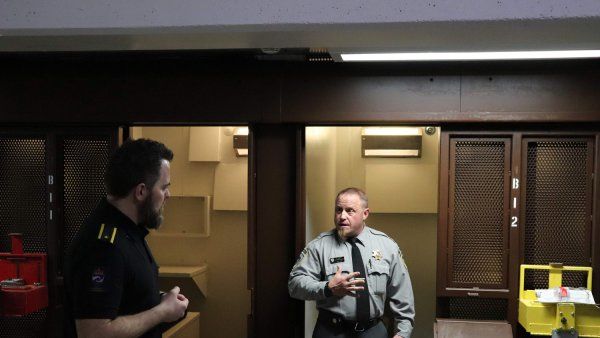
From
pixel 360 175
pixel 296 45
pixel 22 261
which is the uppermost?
pixel 296 45

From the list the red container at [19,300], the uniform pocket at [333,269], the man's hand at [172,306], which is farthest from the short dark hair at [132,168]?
the red container at [19,300]

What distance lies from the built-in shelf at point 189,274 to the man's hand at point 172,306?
124 inches

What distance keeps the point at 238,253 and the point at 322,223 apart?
1.11 metres

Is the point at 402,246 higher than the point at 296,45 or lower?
lower

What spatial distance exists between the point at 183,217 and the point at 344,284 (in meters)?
2.92

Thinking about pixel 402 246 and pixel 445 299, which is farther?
pixel 402 246

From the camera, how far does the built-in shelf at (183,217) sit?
559cm

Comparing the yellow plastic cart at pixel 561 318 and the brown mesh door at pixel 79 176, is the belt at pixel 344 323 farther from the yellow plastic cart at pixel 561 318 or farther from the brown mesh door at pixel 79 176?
the brown mesh door at pixel 79 176

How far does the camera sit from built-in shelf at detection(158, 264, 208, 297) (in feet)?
17.0

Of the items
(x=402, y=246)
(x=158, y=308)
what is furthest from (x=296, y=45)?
(x=402, y=246)

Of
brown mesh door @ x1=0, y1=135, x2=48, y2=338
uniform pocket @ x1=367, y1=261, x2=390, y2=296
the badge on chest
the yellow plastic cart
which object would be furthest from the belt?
brown mesh door @ x1=0, y1=135, x2=48, y2=338

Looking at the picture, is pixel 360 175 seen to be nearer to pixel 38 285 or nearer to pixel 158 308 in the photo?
pixel 38 285

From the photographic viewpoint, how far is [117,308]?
1.90m

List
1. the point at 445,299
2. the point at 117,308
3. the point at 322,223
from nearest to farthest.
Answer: the point at 117,308, the point at 445,299, the point at 322,223
